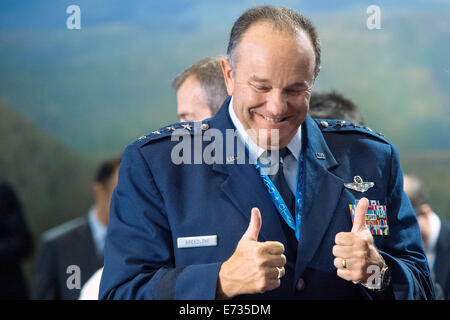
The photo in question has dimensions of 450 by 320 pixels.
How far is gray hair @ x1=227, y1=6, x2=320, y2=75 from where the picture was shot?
1.61m

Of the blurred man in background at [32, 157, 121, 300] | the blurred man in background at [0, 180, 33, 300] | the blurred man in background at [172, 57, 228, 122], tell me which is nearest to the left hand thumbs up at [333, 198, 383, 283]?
the blurred man in background at [172, 57, 228, 122]

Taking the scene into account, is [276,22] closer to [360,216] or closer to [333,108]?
[360,216]

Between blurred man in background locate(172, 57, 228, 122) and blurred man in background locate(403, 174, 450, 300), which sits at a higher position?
blurred man in background locate(172, 57, 228, 122)

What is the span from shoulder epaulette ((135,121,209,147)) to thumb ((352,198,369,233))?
48 cm

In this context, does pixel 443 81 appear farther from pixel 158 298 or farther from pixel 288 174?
pixel 158 298

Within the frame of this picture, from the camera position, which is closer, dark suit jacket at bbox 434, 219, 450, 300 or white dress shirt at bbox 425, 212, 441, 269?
dark suit jacket at bbox 434, 219, 450, 300

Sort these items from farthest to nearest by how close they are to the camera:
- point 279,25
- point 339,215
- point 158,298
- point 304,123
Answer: point 304,123
point 339,215
point 279,25
point 158,298

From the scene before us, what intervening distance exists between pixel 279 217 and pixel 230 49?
48 centimetres

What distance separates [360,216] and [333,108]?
1.03 meters

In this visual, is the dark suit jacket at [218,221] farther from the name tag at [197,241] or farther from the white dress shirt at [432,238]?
the white dress shirt at [432,238]

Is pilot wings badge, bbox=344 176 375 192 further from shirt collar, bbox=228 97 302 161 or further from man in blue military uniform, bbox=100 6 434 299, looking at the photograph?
shirt collar, bbox=228 97 302 161

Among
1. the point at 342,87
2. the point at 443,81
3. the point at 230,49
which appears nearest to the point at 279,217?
the point at 230,49

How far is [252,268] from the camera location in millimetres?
1415

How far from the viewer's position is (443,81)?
6.05m
